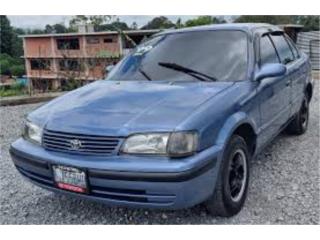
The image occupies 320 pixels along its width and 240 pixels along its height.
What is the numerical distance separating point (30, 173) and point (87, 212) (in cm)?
57

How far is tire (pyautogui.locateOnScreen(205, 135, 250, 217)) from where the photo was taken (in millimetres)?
2956

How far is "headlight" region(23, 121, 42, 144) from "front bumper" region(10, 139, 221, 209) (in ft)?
1.11

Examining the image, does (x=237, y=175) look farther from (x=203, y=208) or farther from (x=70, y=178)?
(x=70, y=178)

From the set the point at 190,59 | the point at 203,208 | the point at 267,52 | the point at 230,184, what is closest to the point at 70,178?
the point at 203,208

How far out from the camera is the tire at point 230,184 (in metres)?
2.96

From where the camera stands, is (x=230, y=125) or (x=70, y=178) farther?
(x=230, y=125)

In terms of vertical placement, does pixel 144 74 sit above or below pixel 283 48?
below

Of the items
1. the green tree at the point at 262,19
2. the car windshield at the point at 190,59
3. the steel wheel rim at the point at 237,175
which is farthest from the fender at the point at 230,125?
the green tree at the point at 262,19

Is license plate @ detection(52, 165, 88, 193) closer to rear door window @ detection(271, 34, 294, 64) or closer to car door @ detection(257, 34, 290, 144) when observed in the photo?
car door @ detection(257, 34, 290, 144)

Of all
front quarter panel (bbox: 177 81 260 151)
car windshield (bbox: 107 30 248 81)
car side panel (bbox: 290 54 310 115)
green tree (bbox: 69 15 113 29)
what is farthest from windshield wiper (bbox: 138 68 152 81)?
green tree (bbox: 69 15 113 29)

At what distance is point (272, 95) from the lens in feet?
13.1

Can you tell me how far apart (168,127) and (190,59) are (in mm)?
1275

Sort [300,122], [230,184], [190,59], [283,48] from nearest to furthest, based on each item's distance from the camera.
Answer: [230,184] < [190,59] < [283,48] < [300,122]

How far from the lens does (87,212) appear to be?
333 cm
